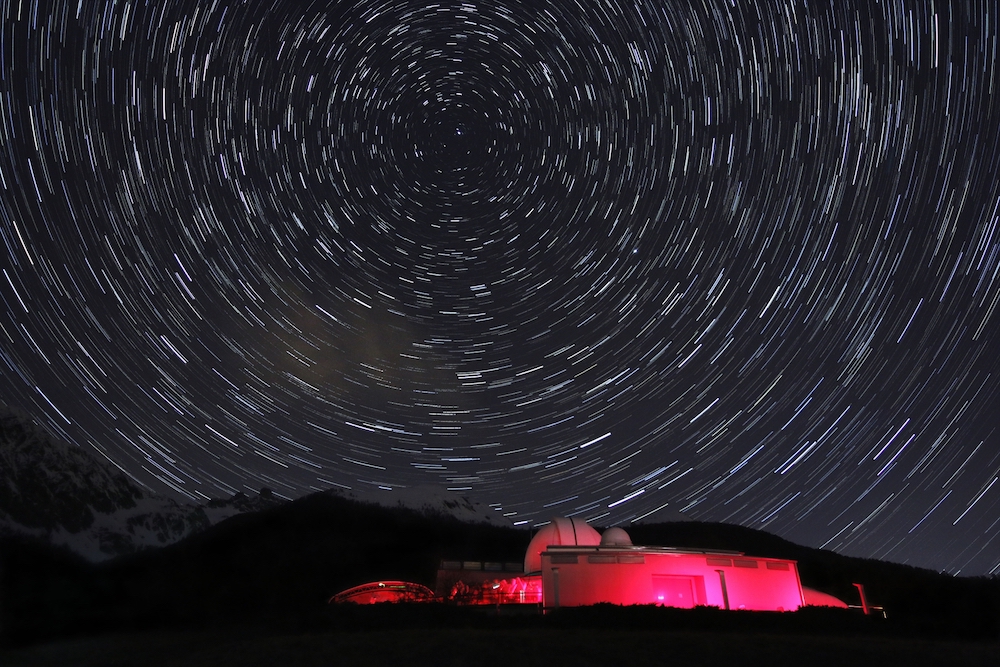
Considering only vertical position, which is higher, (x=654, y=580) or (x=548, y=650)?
(x=654, y=580)

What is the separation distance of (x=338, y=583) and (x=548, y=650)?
130ft

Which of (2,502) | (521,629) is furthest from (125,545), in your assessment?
(521,629)

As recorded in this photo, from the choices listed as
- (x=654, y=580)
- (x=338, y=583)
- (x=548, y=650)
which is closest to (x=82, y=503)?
(x=338, y=583)

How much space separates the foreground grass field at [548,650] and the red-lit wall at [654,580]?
348 cm

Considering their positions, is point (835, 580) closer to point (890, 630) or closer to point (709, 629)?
point (890, 630)

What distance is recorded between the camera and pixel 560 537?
25344mm

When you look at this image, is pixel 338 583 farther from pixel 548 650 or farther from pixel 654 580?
pixel 548 650

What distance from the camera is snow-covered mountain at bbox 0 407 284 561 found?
10600 cm

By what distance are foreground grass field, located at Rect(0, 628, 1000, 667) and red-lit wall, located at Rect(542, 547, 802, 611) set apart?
3477 millimetres

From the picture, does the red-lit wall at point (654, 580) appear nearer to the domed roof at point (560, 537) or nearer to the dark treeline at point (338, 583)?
the dark treeline at point (338, 583)

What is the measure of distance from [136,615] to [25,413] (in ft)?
491

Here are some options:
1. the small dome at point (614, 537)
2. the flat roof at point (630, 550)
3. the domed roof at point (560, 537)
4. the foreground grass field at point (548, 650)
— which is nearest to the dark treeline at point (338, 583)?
the foreground grass field at point (548, 650)

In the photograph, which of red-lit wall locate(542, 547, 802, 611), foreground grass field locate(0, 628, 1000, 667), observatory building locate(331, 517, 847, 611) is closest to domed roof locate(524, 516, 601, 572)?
observatory building locate(331, 517, 847, 611)

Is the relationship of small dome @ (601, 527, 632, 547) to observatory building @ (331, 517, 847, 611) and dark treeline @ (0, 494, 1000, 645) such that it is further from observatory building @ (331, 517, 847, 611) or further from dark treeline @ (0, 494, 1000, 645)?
dark treeline @ (0, 494, 1000, 645)
